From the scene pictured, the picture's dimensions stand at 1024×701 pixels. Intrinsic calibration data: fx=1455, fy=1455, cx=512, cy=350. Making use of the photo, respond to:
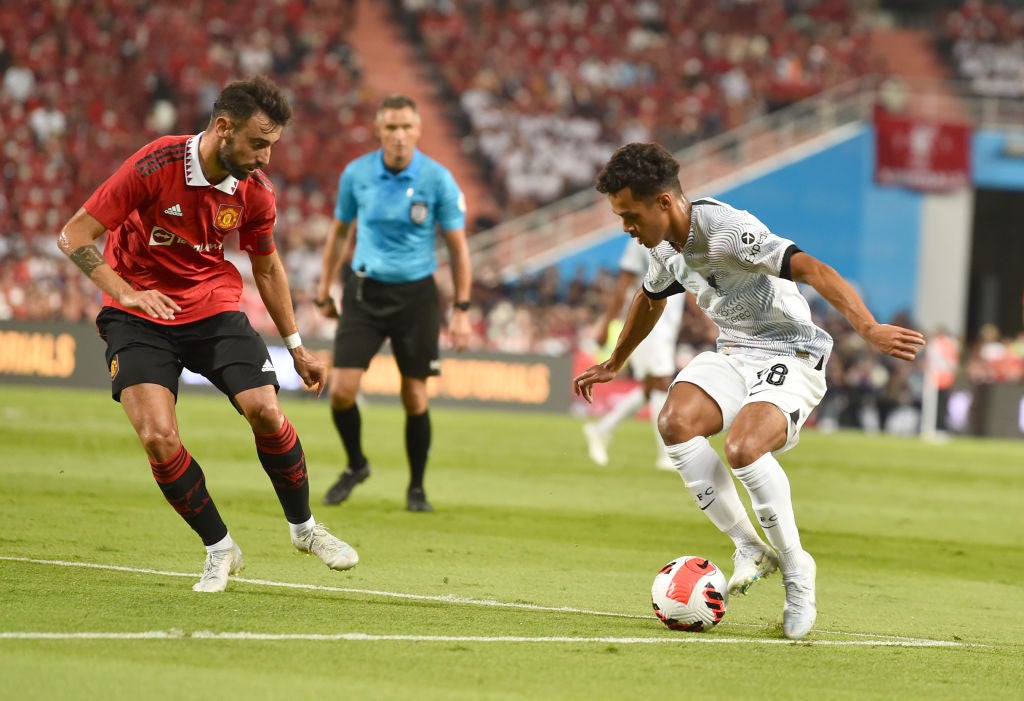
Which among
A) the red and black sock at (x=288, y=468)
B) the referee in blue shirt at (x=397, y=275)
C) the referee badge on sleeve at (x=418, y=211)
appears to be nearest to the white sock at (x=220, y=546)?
the red and black sock at (x=288, y=468)

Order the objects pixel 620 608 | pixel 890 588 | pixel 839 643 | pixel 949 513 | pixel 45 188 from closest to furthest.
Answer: pixel 839 643, pixel 620 608, pixel 890 588, pixel 949 513, pixel 45 188

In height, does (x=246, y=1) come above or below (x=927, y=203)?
above

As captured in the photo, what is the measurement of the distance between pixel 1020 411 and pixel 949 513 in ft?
47.4

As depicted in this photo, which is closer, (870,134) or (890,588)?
(890,588)

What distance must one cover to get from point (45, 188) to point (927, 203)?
738 inches

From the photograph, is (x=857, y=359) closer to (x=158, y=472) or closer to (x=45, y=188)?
(x=45, y=188)

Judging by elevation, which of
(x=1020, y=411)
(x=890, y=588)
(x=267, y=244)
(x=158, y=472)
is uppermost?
(x=267, y=244)

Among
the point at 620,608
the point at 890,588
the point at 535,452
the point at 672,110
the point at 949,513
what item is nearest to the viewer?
the point at 620,608

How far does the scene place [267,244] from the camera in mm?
6695

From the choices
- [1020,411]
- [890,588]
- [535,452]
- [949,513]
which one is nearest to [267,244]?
[890,588]

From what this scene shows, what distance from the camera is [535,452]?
1647 centimetres

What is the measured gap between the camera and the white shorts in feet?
20.7

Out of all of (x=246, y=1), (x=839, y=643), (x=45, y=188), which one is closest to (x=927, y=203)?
(x=246, y=1)

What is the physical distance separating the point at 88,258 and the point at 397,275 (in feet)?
13.7
